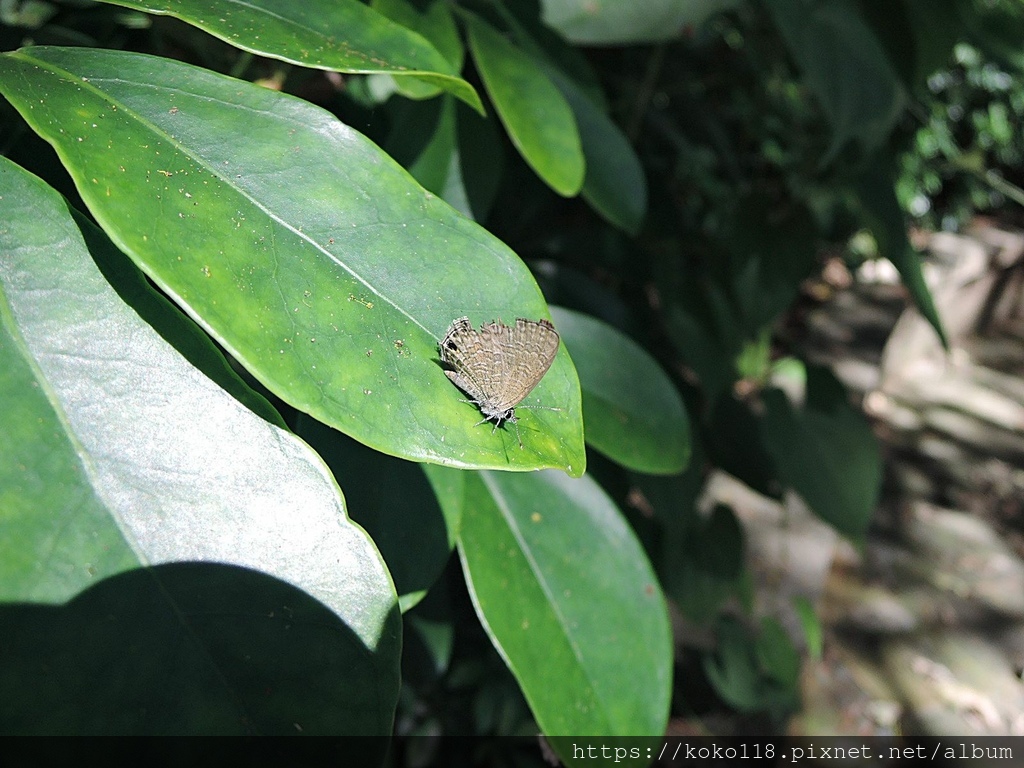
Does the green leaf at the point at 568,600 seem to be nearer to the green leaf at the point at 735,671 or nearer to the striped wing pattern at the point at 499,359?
the striped wing pattern at the point at 499,359

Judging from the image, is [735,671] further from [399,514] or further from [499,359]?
[499,359]

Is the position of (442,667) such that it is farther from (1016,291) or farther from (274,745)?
(1016,291)

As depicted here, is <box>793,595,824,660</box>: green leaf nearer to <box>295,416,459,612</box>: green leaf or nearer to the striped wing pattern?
<box>295,416,459,612</box>: green leaf

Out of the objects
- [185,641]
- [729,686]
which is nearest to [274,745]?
[185,641]

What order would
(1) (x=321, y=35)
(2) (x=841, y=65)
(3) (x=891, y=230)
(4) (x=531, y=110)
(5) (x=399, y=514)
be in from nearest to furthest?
(1) (x=321, y=35) → (5) (x=399, y=514) → (4) (x=531, y=110) → (2) (x=841, y=65) → (3) (x=891, y=230)

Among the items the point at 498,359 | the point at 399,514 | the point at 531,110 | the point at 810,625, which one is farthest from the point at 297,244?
the point at 810,625

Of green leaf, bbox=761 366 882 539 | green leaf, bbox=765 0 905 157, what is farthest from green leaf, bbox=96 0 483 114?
green leaf, bbox=761 366 882 539

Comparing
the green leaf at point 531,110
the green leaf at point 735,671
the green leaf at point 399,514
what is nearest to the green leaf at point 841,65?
the green leaf at point 531,110

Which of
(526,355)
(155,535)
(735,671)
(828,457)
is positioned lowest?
(735,671)
